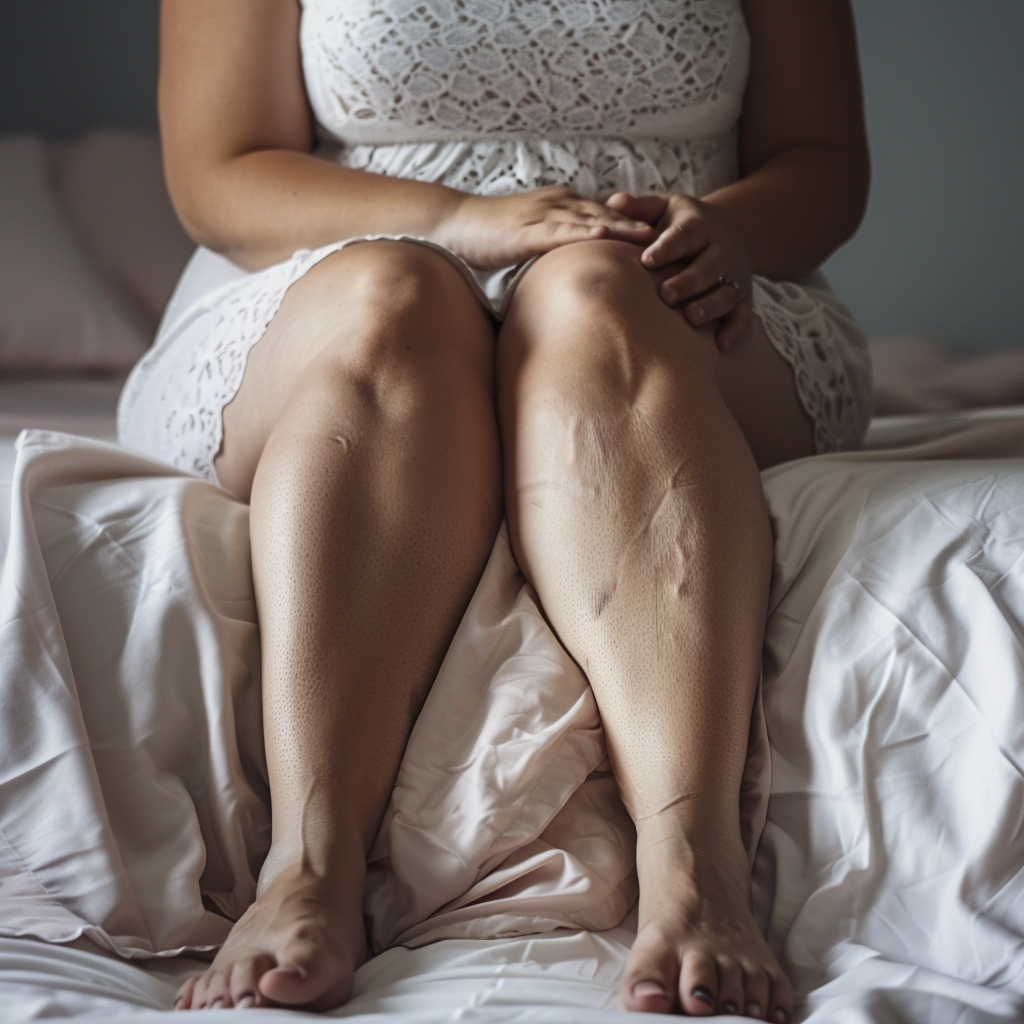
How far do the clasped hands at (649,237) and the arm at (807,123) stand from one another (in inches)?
8.7

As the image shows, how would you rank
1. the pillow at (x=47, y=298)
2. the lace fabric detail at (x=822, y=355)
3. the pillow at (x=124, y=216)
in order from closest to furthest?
the lace fabric detail at (x=822, y=355)
the pillow at (x=47, y=298)
the pillow at (x=124, y=216)

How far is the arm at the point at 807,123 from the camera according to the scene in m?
1.04

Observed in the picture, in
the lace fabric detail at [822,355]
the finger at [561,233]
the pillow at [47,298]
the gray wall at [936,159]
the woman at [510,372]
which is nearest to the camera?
the woman at [510,372]

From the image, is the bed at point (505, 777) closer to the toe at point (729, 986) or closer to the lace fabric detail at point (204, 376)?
the toe at point (729, 986)

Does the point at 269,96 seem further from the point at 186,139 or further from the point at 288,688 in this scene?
the point at 288,688

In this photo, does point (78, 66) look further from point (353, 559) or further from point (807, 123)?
point (353, 559)

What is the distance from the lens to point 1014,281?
218 centimetres

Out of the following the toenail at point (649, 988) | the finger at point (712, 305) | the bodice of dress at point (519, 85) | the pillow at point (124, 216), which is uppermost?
the bodice of dress at point (519, 85)

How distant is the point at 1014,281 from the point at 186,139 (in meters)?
1.74

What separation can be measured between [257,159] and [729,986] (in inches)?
31.3

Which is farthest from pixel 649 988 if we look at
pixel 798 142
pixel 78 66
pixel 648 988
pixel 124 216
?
pixel 78 66

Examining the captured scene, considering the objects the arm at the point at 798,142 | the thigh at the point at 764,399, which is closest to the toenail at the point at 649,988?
the thigh at the point at 764,399

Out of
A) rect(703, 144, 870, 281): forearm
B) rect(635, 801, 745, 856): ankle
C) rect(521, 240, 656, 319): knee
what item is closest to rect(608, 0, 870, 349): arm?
rect(703, 144, 870, 281): forearm

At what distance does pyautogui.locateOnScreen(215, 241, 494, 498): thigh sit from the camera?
668mm
